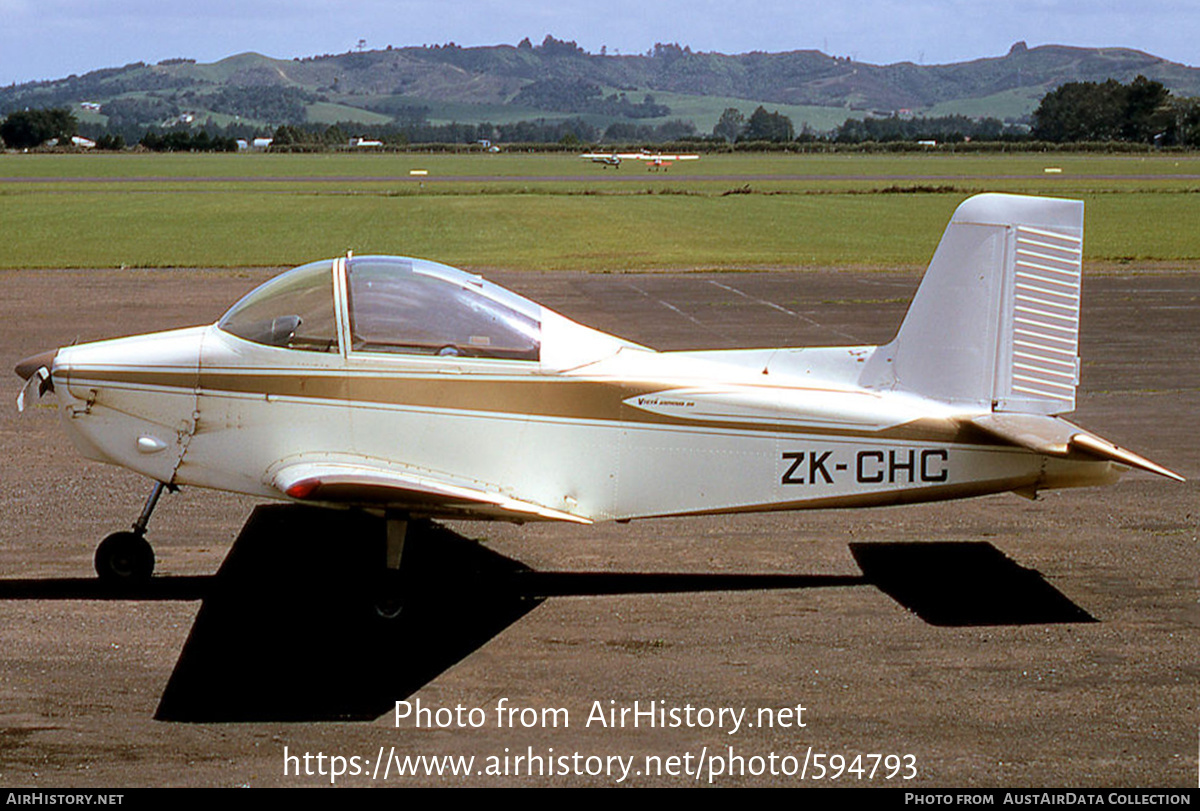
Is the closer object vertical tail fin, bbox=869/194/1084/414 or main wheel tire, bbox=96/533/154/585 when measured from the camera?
vertical tail fin, bbox=869/194/1084/414

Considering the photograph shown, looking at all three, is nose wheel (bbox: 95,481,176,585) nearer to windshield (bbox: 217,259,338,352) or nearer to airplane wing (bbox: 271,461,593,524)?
windshield (bbox: 217,259,338,352)

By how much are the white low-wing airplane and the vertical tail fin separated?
0.04 ft

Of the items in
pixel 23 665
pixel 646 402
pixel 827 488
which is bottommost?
pixel 23 665

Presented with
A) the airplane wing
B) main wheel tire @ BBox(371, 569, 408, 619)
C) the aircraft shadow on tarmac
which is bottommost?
the aircraft shadow on tarmac

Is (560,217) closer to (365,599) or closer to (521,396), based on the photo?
(365,599)

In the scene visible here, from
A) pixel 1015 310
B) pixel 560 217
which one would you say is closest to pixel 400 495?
pixel 1015 310

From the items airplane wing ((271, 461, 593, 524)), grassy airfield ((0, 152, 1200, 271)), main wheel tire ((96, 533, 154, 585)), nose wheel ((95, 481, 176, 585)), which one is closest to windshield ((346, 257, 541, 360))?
airplane wing ((271, 461, 593, 524))

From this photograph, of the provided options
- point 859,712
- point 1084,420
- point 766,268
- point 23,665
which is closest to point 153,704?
point 23,665

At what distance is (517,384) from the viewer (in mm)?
8141

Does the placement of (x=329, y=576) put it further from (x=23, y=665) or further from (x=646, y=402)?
(x=646, y=402)

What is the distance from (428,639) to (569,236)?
38341mm

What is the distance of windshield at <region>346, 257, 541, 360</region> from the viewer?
8.16 m

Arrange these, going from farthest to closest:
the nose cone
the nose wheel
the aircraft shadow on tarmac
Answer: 1. the nose wheel
2. the nose cone
3. the aircraft shadow on tarmac

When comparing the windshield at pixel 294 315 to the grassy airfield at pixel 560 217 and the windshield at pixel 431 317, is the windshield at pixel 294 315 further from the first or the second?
the grassy airfield at pixel 560 217
